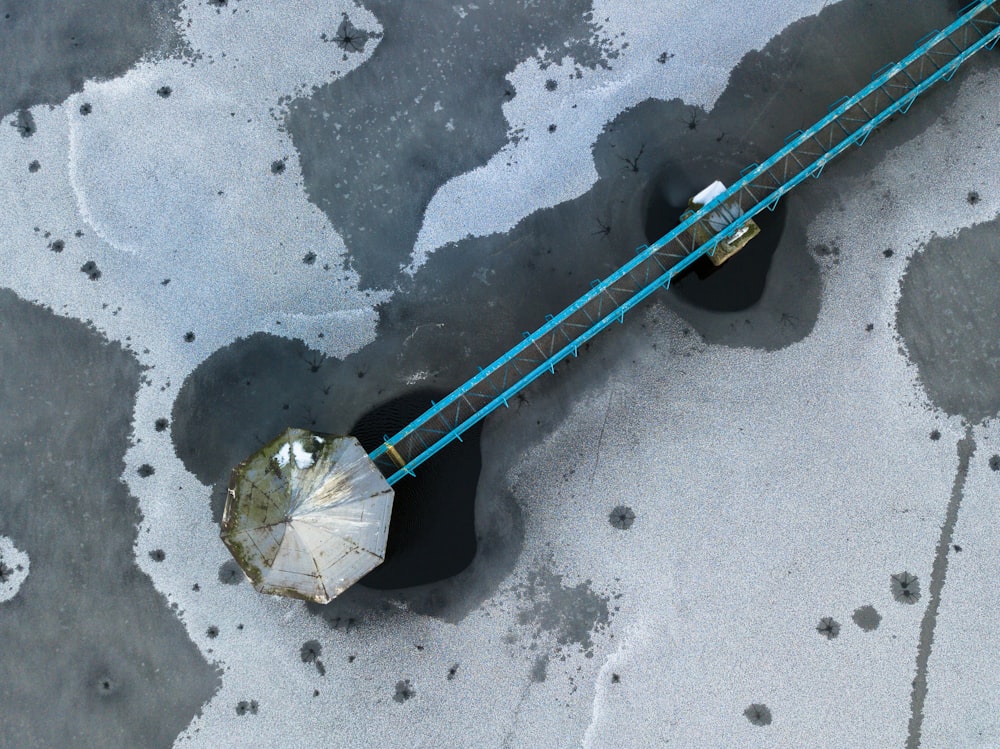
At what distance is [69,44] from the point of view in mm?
16438

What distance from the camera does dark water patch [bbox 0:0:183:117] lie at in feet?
53.7

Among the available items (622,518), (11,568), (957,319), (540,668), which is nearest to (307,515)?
(540,668)

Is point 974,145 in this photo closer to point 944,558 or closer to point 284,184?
point 944,558

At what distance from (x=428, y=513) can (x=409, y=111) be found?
34.5ft

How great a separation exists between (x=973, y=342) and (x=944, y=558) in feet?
18.3

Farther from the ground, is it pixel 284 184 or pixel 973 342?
pixel 284 184

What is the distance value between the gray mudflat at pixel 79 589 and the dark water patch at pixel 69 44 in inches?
274

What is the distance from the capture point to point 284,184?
16312 mm

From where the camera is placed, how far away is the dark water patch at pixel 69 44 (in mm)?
16375

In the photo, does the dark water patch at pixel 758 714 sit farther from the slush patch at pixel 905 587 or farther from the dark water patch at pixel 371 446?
the dark water patch at pixel 371 446

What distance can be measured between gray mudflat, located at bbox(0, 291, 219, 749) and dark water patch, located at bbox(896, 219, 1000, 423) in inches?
783

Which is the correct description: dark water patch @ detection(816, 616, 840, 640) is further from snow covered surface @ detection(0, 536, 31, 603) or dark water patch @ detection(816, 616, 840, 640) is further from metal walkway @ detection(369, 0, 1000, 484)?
snow covered surface @ detection(0, 536, 31, 603)

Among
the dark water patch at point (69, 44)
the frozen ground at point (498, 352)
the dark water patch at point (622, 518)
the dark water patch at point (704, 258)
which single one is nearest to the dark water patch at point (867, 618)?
the frozen ground at point (498, 352)

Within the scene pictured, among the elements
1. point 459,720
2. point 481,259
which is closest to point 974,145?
point 481,259
